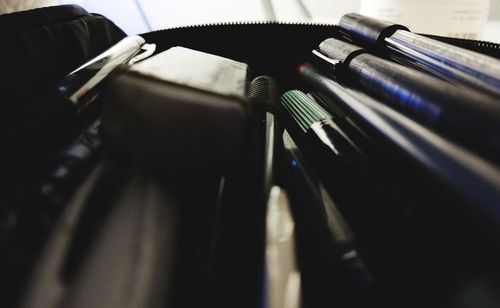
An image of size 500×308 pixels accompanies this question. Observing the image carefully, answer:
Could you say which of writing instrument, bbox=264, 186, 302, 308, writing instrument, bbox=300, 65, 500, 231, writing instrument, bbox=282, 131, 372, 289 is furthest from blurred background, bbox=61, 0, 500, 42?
writing instrument, bbox=264, 186, 302, 308

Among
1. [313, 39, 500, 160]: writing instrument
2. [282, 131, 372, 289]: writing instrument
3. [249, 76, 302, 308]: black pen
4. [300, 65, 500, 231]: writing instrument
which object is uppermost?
[313, 39, 500, 160]: writing instrument

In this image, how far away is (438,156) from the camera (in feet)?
1.07

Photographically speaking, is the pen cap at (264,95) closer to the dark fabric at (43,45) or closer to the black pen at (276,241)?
the black pen at (276,241)

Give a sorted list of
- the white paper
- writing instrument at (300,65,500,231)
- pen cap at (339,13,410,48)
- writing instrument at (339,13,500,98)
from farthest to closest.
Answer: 1. the white paper
2. pen cap at (339,13,410,48)
3. writing instrument at (339,13,500,98)
4. writing instrument at (300,65,500,231)

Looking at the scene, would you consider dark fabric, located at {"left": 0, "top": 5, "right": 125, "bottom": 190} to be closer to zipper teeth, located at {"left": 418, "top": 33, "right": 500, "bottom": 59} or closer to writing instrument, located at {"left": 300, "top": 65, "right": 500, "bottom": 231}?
→ writing instrument, located at {"left": 300, "top": 65, "right": 500, "bottom": 231}

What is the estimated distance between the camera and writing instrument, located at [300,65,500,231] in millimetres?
269

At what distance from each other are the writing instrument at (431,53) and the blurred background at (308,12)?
0.19 m

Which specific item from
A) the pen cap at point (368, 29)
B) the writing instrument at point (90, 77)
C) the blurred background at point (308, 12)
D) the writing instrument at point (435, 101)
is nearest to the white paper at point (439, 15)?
the blurred background at point (308, 12)

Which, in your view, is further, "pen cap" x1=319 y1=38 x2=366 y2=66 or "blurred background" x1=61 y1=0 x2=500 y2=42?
"blurred background" x1=61 y1=0 x2=500 y2=42

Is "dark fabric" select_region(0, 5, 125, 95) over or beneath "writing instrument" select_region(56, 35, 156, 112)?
over

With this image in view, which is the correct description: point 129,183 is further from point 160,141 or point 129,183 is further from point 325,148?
point 325,148

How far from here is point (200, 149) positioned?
0.32 meters

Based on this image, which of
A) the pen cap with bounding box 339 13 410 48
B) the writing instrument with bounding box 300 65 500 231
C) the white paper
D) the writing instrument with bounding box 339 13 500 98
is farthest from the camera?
the white paper

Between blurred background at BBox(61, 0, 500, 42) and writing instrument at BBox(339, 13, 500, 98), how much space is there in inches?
7.3
